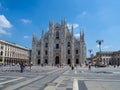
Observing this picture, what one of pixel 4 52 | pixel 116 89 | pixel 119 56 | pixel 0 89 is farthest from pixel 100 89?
pixel 119 56

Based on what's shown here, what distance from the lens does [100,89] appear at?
10422 millimetres

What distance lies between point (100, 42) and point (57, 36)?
27.4m

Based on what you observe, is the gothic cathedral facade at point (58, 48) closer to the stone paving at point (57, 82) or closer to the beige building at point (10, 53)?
the beige building at point (10, 53)

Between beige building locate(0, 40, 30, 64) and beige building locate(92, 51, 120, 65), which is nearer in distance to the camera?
beige building locate(0, 40, 30, 64)

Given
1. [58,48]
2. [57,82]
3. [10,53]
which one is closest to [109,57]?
[58,48]

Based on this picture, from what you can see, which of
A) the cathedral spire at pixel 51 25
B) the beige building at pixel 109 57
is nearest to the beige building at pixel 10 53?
the cathedral spire at pixel 51 25

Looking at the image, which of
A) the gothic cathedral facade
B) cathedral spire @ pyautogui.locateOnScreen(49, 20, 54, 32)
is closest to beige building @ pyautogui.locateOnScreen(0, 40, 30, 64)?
the gothic cathedral facade

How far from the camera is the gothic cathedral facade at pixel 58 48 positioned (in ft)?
257

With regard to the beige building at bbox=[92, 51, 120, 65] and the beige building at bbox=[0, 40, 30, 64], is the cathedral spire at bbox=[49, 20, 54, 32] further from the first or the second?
the beige building at bbox=[92, 51, 120, 65]

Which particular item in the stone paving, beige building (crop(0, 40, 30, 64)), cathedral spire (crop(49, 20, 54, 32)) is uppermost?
cathedral spire (crop(49, 20, 54, 32))

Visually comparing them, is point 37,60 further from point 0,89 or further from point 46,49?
point 0,89

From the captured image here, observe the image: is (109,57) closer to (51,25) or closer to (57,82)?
(51,25)

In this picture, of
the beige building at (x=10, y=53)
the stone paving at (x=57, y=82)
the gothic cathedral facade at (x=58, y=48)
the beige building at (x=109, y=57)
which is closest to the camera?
the stone paving at (x=57, y=82)

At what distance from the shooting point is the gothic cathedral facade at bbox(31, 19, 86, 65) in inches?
3078
